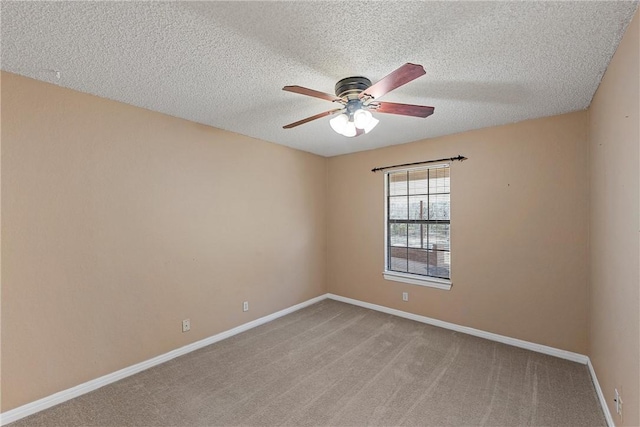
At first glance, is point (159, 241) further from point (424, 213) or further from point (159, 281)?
point (424, 213)

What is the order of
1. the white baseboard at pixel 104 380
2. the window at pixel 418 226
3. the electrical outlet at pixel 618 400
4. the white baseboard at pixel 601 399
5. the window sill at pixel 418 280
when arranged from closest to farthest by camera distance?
1. the electrical outlet at pixel 618 400
2. the white baseboard at pixel 601 399
3. the white baseboard at pixel 104 380
4. the window sill at pixel 418 280
5. the window at pixel 418 226

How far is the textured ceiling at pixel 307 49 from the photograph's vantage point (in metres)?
1.42

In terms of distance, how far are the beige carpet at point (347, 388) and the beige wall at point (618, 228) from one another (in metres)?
0.47

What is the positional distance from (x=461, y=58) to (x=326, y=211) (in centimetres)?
337

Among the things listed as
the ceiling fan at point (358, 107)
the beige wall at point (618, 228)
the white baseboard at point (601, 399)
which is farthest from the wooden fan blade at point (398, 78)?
the white baseboard at point (601, 399)

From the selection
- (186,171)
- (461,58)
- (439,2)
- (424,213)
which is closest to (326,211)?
(424,213)

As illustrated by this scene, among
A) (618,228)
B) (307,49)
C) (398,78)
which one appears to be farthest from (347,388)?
(307,49)

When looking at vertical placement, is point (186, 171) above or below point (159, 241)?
above

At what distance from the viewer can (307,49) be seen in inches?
68.6

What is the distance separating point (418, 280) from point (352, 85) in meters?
2.85

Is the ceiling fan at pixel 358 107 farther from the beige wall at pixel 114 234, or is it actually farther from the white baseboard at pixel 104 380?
the white baseboard at pixel 104 380

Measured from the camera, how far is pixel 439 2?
136 centimetres

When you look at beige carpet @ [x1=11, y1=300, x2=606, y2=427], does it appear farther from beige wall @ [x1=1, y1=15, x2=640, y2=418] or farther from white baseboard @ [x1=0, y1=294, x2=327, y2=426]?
beige wall @ [x1=1, y1=15, x2=640, y2=418]

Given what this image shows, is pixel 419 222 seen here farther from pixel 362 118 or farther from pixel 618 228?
pixel 362 118
